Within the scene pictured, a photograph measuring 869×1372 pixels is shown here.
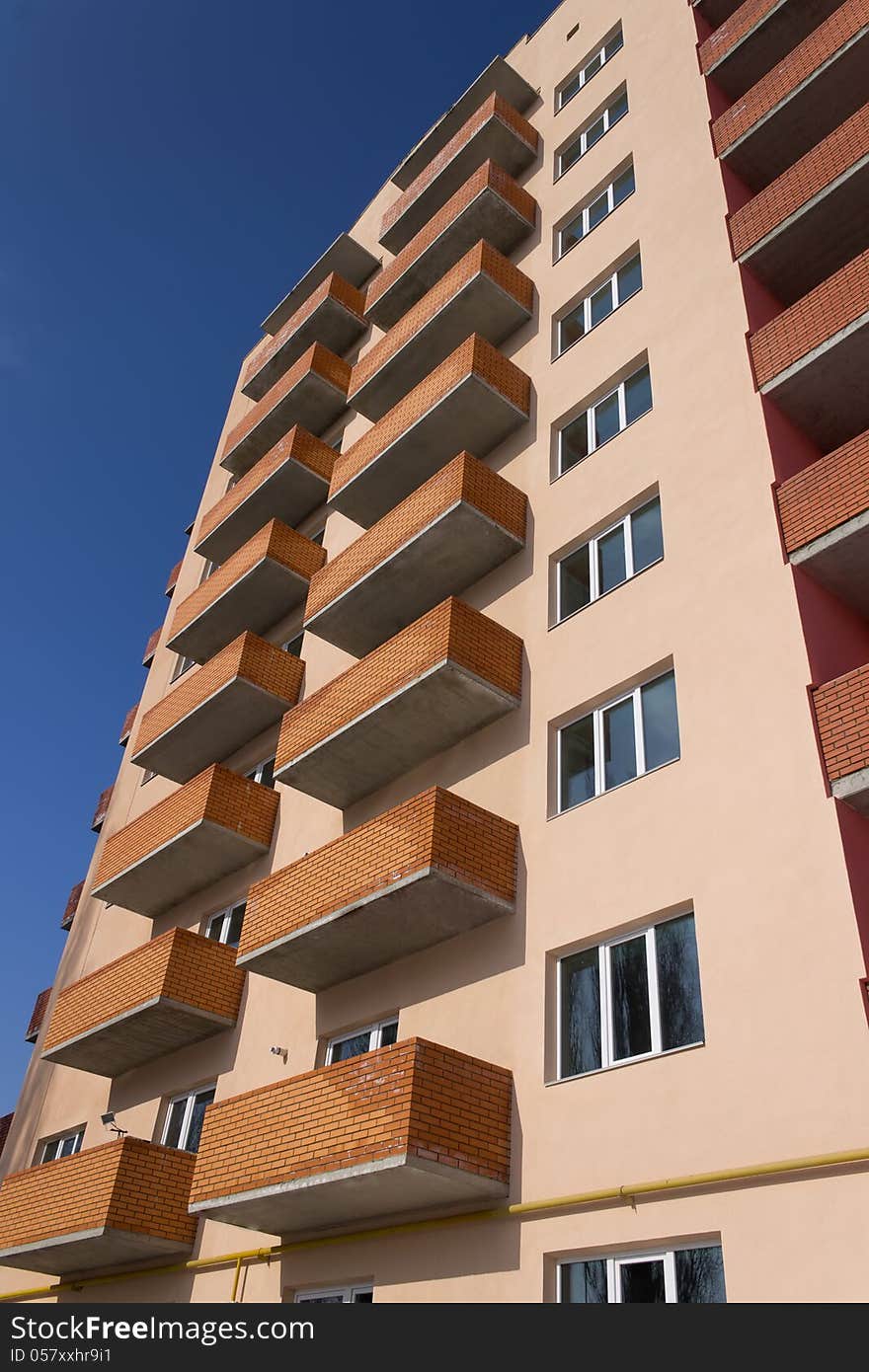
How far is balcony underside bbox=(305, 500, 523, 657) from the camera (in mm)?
14883

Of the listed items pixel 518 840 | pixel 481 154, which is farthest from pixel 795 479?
pixel 481 154

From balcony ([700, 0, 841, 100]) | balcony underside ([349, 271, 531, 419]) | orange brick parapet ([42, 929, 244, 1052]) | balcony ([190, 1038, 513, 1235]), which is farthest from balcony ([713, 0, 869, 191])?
orange brick parapet ([42, 929, 244, 1052])

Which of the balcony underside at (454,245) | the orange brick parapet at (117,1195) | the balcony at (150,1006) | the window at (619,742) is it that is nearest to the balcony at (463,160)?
the balcony underside at (454,245)

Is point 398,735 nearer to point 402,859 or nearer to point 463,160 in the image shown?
point 402,859

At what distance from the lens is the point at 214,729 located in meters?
Result: 20.0

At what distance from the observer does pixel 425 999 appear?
12109 mm

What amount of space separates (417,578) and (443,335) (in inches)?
220

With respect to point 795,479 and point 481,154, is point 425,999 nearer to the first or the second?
point 795,479

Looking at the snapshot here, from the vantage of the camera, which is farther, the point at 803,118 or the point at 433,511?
the point at 803,118

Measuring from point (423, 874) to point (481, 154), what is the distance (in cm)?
1701

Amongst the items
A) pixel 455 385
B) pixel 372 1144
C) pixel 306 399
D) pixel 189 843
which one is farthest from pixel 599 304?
pixel 372 1144

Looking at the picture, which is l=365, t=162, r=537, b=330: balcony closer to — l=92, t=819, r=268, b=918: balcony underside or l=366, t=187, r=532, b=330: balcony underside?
l=366, t=187, r=532, b=330: balcony underside

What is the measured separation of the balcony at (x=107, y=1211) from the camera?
1341 centimetres

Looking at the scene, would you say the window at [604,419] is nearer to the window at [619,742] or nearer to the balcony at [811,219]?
the balcony at [811,219]
